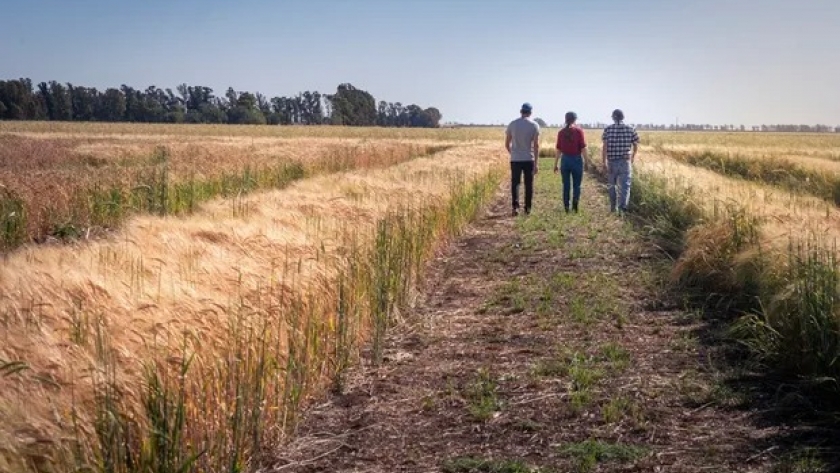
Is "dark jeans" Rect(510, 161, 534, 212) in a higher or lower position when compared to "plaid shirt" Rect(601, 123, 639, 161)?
lower

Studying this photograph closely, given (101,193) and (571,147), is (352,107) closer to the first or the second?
(571,147)

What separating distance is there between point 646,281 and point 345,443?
17.1ft

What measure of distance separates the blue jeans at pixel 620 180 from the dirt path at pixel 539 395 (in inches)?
230

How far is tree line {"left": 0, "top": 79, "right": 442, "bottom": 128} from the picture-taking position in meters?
108

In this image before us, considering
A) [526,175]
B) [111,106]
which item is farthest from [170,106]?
[526,175]

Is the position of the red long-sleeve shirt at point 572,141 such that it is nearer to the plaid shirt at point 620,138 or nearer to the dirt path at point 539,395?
the plaid shirt at point 620,138

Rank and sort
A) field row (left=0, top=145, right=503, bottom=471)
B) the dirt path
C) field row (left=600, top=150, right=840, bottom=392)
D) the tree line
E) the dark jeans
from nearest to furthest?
field row (left=0, top=145, right=503, bottom=471), the dirt path, field row (left=600, top=150, right=840, bottom=392), the dark jeans, the tree line

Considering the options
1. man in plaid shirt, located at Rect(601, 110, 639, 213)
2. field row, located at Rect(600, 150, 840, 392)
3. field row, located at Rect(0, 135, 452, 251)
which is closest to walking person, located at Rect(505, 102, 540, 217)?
man in plaid shirt, located at Rect(601, 110, 639, 213)

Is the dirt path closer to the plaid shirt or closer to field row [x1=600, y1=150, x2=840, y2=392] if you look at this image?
field row [x1=600, y1=150, x2=840, y2=392]

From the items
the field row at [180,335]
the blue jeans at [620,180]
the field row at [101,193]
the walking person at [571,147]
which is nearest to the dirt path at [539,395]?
the field row at [180,335]

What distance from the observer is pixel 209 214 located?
828 cm

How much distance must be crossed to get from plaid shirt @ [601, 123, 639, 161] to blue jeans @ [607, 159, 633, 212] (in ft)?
0.40

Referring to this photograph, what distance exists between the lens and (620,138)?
14.5 meters

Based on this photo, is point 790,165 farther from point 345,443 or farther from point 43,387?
point 43,387
